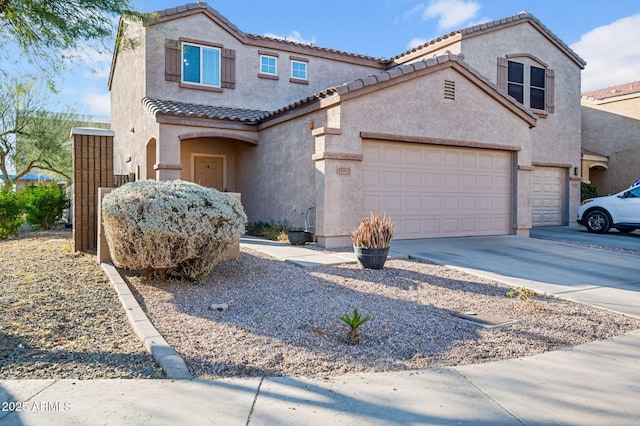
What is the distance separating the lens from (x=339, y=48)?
18391 mm

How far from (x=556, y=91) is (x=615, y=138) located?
17.5 feet

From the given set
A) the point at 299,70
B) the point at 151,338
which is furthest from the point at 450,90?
the point at 151,338

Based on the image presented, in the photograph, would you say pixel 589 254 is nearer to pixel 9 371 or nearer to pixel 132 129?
pixel 9 371

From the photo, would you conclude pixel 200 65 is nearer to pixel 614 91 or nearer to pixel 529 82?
pixel 529 82

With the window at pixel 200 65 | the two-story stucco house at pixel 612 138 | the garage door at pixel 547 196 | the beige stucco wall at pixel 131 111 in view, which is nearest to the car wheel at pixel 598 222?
the garage door at pixel 547 196

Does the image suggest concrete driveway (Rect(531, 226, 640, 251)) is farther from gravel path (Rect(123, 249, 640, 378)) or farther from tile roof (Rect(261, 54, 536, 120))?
gravel path (Rect(123, 249, 640, 378))

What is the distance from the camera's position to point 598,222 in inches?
601

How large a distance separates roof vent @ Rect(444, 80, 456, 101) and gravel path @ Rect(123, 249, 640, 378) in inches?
234

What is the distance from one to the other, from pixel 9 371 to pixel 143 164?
1229cm

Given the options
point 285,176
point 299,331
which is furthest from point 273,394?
point 285,176

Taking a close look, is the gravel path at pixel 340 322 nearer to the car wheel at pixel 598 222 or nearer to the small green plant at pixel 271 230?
the small green plant at pixel 271 230

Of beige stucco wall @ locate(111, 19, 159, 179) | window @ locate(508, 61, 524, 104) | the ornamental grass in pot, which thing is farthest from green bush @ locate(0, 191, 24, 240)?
window @ locate(508, 61, 524, 104)

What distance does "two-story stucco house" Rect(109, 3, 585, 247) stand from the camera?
11.1 meters

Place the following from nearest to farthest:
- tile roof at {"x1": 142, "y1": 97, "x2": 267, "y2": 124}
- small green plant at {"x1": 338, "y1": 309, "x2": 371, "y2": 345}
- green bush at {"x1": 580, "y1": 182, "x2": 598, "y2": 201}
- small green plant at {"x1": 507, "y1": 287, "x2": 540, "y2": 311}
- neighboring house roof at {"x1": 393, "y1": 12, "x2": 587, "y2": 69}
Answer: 1. small green plant at {"x1": 338, "y1": 309, "x2": 371, "y2": 345}
2. small green plant at {"x1": 507, "y1": 287, "x2": 540, "y2": 311}
3. tile roof at {"x1": 142, "y1": 97, "x2": 267, "y2": 124}
4. neighboring house roof at {"x1": 393, "y1": 12, "x2": 587, "y2": 69}
5. green bush at {"x1": 580, "y1": 182, "x2": 598, "y2": 201}
